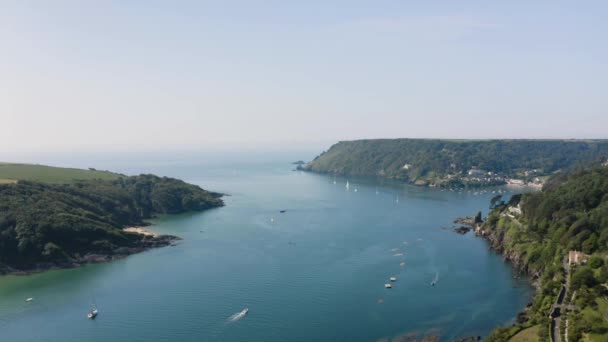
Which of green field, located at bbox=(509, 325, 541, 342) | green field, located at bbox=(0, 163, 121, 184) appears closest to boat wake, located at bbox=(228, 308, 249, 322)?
green field, located at bbox=(509, 325, 541, 342)

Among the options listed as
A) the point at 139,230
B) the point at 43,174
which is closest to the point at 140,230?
the point at 139,230

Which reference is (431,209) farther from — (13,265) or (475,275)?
(13,265)

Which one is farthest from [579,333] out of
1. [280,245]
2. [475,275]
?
[280,245]

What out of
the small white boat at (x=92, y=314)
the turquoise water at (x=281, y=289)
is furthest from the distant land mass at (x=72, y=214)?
the small white boat at (x=92, y=314)

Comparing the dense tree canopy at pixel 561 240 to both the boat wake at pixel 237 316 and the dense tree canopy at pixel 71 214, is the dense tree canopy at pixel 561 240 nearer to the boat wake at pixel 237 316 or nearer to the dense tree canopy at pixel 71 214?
the boat wake at pixel 237 316

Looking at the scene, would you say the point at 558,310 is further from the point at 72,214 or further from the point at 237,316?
the point at 72,214

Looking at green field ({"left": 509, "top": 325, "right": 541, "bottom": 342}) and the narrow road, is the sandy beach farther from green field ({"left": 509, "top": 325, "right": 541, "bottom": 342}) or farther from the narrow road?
the narrow road
